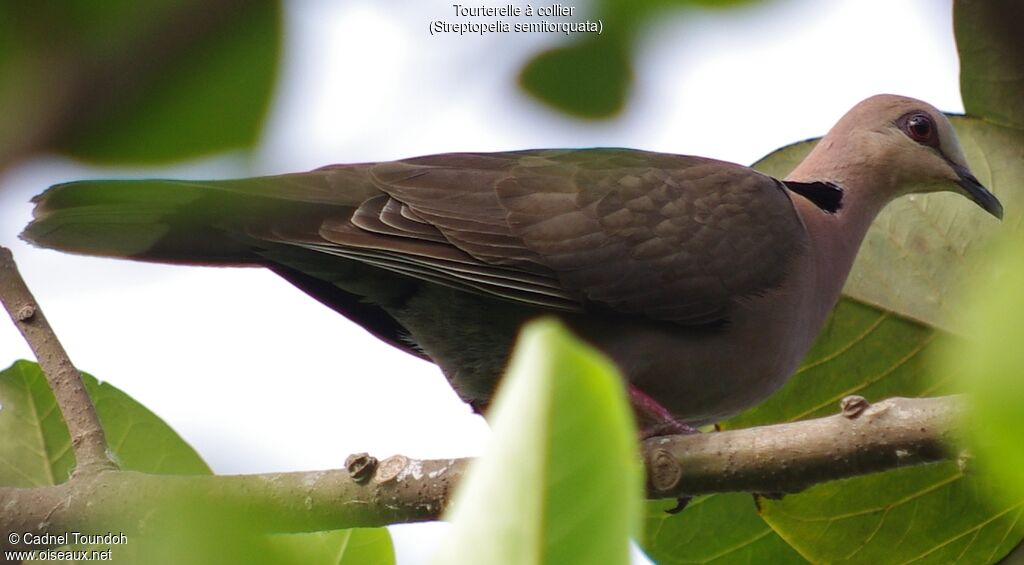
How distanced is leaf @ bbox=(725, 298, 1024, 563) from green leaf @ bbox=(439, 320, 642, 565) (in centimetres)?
216

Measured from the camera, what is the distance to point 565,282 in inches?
140

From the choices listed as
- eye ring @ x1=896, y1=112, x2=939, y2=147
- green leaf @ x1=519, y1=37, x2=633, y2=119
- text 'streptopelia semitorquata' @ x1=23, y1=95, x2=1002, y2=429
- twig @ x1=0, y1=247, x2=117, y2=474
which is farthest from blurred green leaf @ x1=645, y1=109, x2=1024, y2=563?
green leaf @ x1=519, y1=37, x2=633, y2=119

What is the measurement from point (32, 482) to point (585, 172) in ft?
6.41

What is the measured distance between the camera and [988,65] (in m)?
1.72

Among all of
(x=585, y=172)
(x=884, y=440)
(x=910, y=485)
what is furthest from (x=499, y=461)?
(x=585, y=172)

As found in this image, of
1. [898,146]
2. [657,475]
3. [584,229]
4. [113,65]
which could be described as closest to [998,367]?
[113,65]

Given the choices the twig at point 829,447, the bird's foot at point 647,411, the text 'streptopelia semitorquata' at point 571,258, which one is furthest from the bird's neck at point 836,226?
the twig at point 829,447

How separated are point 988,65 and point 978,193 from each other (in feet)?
7.03

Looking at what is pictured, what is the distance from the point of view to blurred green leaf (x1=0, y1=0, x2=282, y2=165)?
750mm

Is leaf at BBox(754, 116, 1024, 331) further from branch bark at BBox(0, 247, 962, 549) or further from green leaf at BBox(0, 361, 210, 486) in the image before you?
green leaf at BBox(0, 361, 210, 486)

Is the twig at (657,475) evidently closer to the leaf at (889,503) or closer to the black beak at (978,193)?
the leaf at (889,503)

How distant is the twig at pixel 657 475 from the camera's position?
2.40 meters

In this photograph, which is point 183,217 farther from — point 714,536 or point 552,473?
point 552,473

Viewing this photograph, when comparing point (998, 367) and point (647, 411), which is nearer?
point (998, 367)
